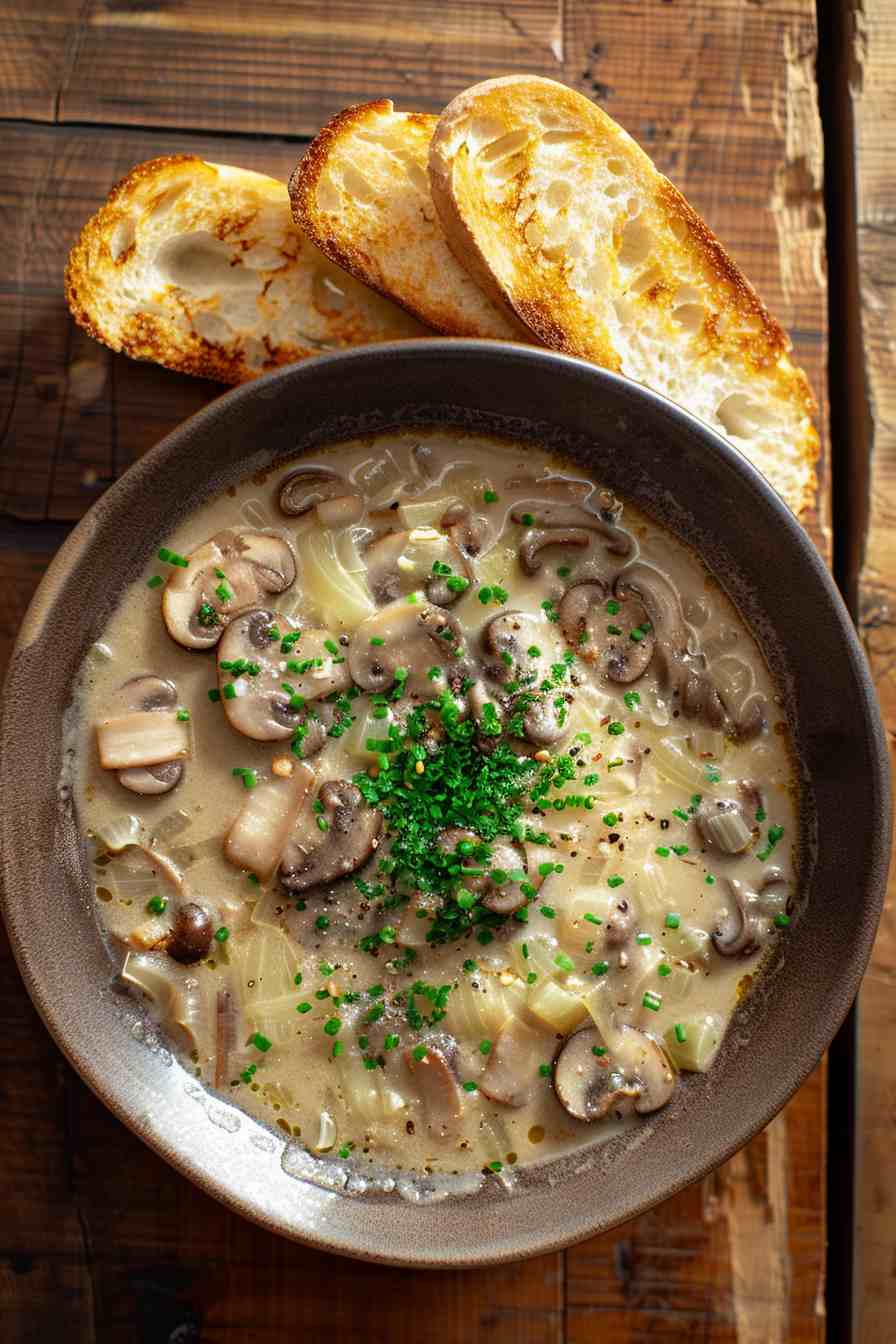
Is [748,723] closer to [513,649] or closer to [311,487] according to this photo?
[513,649]

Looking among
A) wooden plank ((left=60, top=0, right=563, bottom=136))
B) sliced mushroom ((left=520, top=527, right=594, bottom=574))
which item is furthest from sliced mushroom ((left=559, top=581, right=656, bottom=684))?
wooden plank ((left=60, top=0, right=563, bottom=136))

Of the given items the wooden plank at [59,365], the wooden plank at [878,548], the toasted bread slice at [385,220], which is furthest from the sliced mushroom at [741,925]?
the wooden plank at [59,365]

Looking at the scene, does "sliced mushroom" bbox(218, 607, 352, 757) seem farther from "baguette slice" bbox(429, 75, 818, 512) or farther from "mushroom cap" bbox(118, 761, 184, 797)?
"baguette slice" bbox(429, 75, 818, 512)

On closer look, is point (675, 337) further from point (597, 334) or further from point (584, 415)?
point (584, 415)

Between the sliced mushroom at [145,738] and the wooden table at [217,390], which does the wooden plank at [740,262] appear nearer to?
the wooden table at [217,390]

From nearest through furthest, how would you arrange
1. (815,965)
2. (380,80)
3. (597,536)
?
(815,965), (597,536), (380,80)

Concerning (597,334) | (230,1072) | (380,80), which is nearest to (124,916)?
(230,1072)
